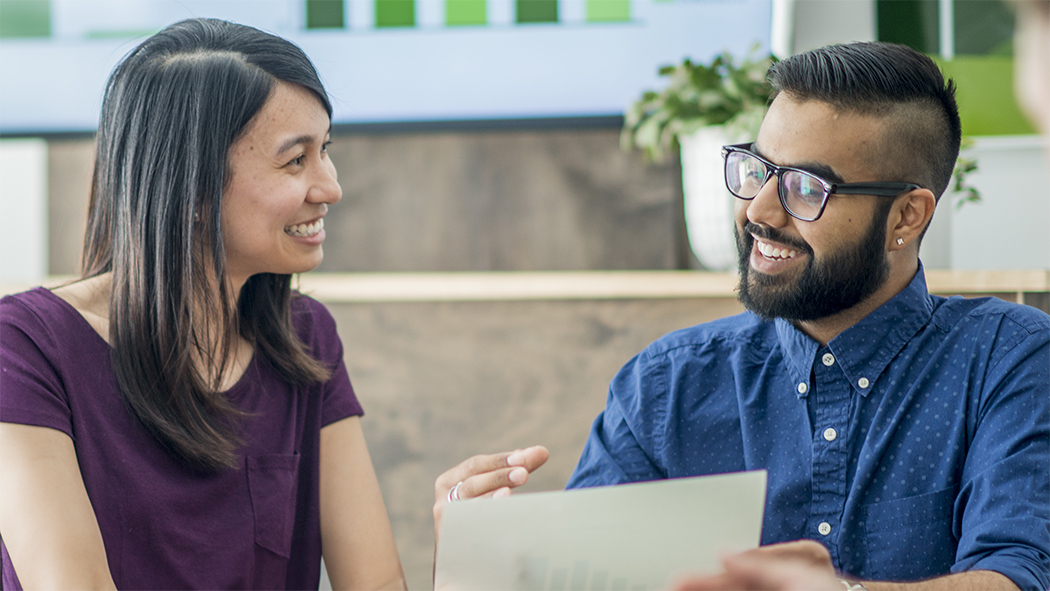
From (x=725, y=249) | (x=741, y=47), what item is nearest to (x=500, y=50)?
(x=741, y=47)

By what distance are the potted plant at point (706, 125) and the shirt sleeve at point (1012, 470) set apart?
0.72 metres

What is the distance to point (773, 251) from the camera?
1.13 meters

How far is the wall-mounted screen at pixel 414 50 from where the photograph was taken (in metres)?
1.93

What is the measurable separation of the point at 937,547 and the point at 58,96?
1999mm

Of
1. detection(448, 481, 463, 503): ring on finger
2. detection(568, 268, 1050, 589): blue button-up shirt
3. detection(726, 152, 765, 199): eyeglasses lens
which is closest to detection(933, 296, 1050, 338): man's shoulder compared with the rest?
detection(568, 268, 1050, 589): blue button-up shirt

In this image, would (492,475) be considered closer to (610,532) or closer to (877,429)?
(610,532)

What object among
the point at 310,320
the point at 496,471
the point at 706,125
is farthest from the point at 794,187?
the point at 310,320

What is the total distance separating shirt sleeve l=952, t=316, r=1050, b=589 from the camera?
92 centimetres

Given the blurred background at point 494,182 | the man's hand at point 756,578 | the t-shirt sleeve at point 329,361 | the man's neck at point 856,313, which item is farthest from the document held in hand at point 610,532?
the blurred background at point 494,182

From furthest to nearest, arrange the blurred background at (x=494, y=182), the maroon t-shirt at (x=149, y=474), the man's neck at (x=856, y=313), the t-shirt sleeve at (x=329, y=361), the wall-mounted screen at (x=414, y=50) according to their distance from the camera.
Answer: the wall-mounted screen at (x=414, y=50) → the blurred background at (x=494, y=182) → the t-shirt sleeve at (x=329, y=361) → the man's neck at (x=856, y=313) → the maroon t-shirt at (x=149, y=474)

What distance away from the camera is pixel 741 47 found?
1.90 meters

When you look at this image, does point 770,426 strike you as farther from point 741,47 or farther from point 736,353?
point 741,47

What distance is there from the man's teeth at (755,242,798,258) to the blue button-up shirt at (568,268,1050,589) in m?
0.10

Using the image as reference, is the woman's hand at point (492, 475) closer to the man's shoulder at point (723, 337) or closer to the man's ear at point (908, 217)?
the man's shoulder at point (723, 337)
